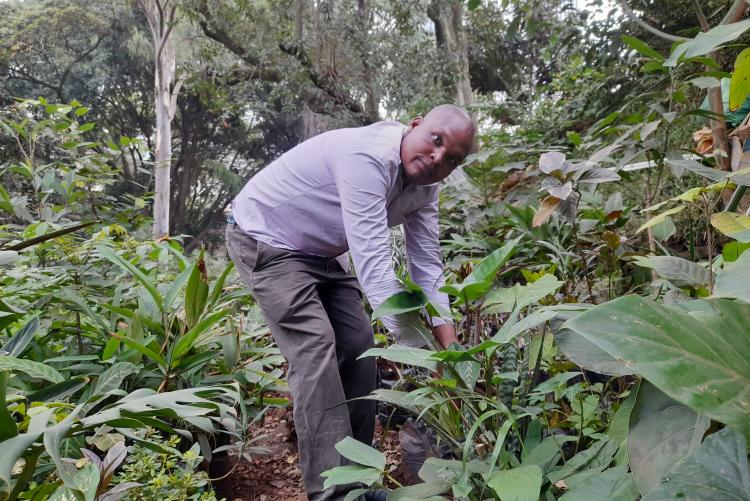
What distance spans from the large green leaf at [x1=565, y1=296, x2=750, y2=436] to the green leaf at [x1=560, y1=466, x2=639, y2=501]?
24 cm

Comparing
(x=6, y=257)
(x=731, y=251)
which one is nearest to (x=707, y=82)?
(x=731, y=251)

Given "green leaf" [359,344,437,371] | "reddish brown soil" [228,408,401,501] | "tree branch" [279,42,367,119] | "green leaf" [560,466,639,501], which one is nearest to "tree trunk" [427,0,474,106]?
"tree branch" [279,42,367,119]

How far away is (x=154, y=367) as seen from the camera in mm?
1965

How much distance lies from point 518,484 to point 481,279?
0.38 meters

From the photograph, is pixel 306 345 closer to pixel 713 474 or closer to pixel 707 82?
pixel 713 474

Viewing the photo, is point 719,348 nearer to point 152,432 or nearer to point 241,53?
point 152,432

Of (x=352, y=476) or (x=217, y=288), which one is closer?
(x=352, y=476)

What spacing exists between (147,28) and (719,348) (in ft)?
53.3

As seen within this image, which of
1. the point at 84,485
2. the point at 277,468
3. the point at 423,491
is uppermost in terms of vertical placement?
the point at 84,485

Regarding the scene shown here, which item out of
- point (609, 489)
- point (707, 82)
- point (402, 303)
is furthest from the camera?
point (707, 82)

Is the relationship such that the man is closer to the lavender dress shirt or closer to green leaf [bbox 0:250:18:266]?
the lavender dress shirt

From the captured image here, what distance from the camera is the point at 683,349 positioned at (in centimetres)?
52

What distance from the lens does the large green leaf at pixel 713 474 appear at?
0.51 metres

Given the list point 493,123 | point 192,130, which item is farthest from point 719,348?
point 192,130
